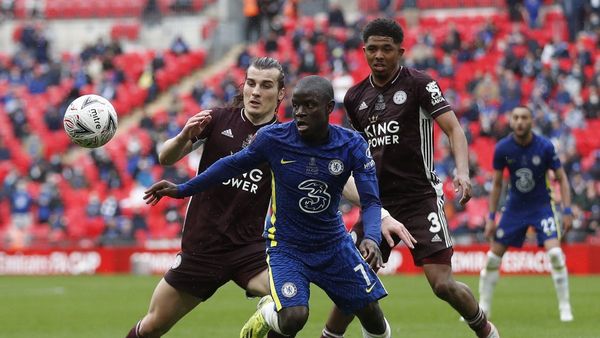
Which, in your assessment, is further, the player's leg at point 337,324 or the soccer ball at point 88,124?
the player's leg at point 337,324

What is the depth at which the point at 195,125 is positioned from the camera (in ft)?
28.6

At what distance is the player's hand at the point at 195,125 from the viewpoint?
866 centimetres

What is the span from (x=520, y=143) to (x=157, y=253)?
13820mm

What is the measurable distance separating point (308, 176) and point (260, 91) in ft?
3.64

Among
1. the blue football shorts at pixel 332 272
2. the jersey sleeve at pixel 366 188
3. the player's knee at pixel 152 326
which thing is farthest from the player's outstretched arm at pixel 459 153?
the player's knee at pixel 152 326

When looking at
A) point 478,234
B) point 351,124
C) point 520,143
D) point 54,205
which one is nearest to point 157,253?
point 54,205

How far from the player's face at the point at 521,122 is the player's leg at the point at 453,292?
5204mm

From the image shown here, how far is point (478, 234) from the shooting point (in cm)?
2430

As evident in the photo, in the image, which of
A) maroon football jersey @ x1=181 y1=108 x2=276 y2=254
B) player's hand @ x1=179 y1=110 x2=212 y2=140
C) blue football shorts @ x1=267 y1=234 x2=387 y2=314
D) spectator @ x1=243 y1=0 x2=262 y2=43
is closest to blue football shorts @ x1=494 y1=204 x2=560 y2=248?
maroon football jersey @ x1=181 y1=108 x2=276 y2=254

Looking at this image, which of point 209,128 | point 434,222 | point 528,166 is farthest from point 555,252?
point 209,128

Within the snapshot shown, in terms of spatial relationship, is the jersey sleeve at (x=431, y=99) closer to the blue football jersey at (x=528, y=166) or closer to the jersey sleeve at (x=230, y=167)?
the jersey sleeve at (x=230, y=167)

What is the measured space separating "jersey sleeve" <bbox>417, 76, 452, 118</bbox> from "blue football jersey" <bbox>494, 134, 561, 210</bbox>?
16.7ft

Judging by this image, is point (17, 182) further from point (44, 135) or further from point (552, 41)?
point (552, 41)

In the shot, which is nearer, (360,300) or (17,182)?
(360,300)
